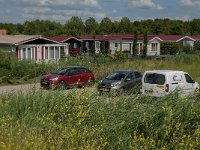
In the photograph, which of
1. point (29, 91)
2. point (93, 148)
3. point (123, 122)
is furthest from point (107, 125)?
point (29, 91)

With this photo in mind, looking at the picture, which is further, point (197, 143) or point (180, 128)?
point (180, 128)

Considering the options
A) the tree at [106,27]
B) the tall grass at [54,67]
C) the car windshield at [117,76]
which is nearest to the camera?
the car windshield at [117,76]

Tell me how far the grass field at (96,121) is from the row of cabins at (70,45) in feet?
80.2

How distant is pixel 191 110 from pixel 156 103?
0.89m

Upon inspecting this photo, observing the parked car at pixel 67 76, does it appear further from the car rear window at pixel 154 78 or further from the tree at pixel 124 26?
the tree at pixel 124 26

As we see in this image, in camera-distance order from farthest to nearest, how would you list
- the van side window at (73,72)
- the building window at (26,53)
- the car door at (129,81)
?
the building window at (26,53), the van side window at (73,72), the car door at (129,81)

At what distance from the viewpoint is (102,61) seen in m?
31.5

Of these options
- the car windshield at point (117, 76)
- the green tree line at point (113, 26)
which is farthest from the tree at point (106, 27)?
the car windshield at point (117, 76)

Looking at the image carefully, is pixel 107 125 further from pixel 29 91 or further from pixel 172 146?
pixel 29 91

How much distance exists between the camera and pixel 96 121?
8406mm

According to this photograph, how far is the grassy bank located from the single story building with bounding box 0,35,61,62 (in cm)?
2729

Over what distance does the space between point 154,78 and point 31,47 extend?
22.9m

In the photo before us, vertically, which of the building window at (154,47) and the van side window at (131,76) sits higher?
the building window at (154,47)

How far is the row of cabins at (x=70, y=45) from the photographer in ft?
124
